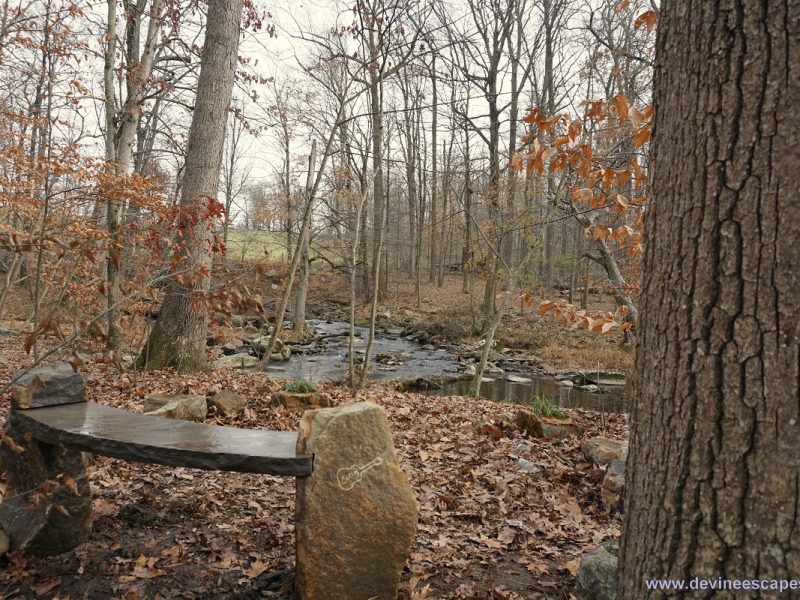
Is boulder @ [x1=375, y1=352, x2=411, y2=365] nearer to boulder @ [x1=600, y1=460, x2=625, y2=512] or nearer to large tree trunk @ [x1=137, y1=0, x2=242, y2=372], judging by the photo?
large tree trunk @ [x1=137, y1=0, x2=242, y2=372]

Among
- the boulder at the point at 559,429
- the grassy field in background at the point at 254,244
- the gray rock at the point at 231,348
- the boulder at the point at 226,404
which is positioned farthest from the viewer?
the grassy field in background at the point at 254,244

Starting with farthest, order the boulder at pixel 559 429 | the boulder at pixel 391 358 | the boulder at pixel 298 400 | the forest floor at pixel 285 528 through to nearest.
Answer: the boulder at pixel 391 358 < the boulder at pixel 559 429 < the boulder at pixel 298 400 < the forest floor at pixel 285 528

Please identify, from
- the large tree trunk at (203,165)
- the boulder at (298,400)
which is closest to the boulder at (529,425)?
the boulder at (298,400)

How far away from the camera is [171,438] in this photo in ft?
10.1

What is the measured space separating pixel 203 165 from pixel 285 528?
5.89 m

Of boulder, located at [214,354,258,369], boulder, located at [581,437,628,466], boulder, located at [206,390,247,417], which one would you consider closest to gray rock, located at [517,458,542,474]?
boulder, located at [581,437,628,466]

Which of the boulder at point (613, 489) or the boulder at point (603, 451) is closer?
the boulder at point (613, 489)

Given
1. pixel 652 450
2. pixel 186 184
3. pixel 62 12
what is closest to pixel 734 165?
pixel 652 450

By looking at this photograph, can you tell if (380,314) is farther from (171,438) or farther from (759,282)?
(759,282)

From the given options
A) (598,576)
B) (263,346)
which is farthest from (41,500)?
(263,346)

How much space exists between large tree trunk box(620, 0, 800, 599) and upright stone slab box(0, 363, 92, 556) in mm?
3361

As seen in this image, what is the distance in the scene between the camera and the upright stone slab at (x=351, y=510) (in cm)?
279

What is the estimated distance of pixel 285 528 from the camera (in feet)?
12.3

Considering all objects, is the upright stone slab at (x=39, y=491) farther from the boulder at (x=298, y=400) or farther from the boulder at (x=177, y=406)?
the boulder at (x=298, y=400)
